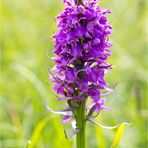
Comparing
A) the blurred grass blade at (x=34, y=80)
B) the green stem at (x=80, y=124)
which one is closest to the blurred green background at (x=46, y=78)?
the blurred grass blade at (x=34, y=80)

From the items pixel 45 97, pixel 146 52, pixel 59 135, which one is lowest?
pixel 59 135

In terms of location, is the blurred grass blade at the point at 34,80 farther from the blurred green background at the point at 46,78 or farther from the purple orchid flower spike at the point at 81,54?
the purple orchid flower spike at the point at 81,54

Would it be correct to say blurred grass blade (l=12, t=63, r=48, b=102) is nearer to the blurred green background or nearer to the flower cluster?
the blurred green background

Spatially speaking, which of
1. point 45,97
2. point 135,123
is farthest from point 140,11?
point 45,97

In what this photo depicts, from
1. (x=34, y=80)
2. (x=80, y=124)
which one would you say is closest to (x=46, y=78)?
(x=34, y=80)

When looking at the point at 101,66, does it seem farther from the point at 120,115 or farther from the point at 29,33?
the point at 29,33

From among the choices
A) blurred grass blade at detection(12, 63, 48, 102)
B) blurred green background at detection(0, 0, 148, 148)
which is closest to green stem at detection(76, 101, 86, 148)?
blurred green background at detection(0, 0, 148, 148)
